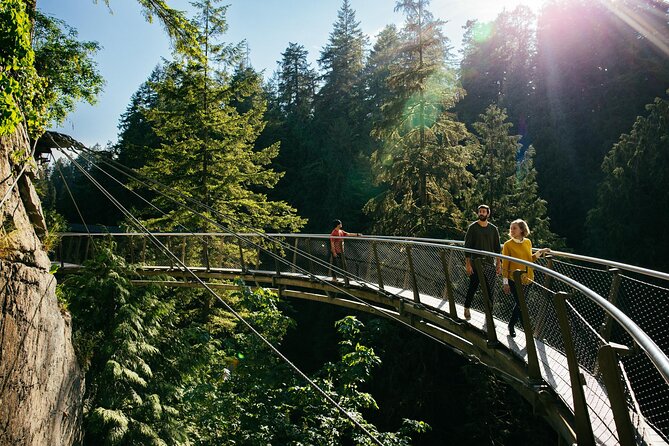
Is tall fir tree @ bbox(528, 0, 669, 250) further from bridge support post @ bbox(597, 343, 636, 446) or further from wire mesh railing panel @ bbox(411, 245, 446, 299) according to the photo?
bridge support post @ bbox(597, 343, 636, 446)

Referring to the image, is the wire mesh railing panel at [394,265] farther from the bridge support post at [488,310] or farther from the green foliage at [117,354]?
the green foliage at [117,354]

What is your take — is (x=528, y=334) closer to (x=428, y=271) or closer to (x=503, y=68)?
(x=428, y=271)

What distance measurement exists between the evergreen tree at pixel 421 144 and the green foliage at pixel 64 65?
980 centimetres

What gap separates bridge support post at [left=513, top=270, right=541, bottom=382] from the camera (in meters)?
4.24

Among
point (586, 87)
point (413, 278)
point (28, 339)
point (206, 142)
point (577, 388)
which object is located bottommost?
point (28, 339)

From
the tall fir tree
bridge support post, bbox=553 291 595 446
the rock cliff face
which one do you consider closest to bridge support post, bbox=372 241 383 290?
the rock cliff face

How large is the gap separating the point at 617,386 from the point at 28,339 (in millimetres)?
6255

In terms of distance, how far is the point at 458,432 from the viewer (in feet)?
58.5

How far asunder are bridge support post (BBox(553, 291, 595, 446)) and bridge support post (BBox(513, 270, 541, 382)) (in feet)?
2.44

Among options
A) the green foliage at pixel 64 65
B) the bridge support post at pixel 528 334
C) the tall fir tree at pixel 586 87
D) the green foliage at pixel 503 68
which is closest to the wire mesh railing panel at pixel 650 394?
the bridge support post at pixel 528 334

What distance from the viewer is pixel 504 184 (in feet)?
68.4

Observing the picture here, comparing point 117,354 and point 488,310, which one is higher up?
point 488,310

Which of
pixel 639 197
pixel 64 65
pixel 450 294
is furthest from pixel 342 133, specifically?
pixel 450 294

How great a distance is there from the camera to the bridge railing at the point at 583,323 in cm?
259
